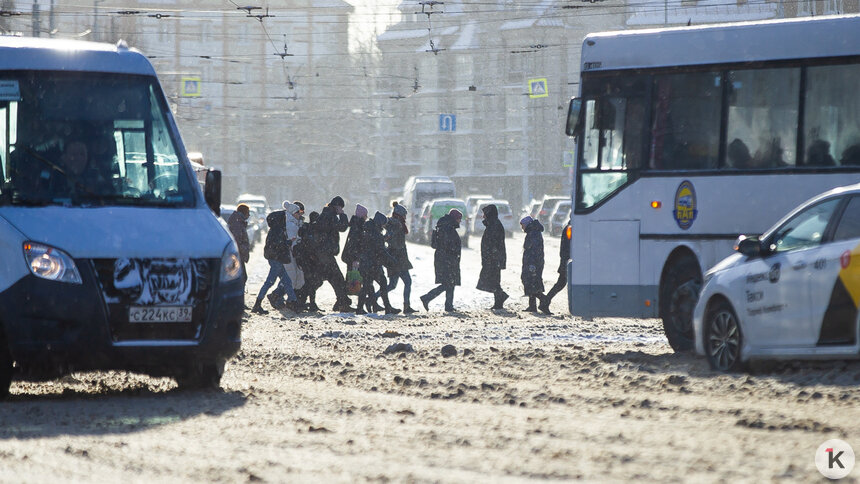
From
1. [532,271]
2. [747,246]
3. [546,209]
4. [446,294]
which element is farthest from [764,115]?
[546,209]

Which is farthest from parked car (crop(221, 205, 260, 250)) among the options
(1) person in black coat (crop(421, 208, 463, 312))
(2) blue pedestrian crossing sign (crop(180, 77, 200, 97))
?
(1) person in black coat (crop(421, 208, 463, 312))

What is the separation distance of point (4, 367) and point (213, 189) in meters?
2.04

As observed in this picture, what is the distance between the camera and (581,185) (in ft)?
43.5

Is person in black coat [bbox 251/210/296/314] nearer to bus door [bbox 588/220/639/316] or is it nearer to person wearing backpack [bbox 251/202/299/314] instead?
person wearing backpack [bbox 251/202/299/314]

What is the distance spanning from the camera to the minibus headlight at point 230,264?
28.7ft

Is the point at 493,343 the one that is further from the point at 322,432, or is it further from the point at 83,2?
the point at 83,2

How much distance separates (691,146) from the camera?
484 inches

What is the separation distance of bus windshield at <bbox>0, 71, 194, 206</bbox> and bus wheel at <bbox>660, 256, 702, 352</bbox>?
4.86 m

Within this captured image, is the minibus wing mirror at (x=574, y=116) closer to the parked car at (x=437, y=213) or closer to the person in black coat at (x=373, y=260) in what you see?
the person in black coat at (x=373, y=260)

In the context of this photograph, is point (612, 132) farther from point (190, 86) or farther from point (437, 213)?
point (190, 86)

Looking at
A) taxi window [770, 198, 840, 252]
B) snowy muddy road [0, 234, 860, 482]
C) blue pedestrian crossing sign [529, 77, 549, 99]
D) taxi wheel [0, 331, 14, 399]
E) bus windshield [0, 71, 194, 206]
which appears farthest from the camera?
blue pedestrian crossing sign [529, 77, 549, 99]

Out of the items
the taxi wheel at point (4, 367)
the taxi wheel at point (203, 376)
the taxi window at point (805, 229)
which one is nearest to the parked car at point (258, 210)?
the taxi wheel at point (203, 376)

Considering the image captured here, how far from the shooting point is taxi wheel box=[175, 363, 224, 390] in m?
9.20

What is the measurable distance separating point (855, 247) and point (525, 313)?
11.5m
